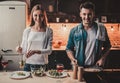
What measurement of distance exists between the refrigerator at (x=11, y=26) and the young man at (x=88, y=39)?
2.60m

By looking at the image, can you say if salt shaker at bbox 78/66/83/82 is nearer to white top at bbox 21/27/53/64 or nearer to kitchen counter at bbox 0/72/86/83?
kitchen counter at bbox 0/72/86/83

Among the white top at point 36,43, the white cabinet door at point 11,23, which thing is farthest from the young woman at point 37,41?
the white cabinet door at point 11,23

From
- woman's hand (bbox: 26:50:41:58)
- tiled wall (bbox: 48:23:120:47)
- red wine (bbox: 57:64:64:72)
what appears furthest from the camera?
tiled wall (bbox: 48:23:120:47)

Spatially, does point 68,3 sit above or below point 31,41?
above

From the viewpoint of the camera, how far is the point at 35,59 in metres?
3.84

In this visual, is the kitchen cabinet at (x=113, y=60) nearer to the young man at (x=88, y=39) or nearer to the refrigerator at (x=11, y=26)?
the refrigerator at (x=11, y=26)

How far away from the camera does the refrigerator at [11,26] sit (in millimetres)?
6137

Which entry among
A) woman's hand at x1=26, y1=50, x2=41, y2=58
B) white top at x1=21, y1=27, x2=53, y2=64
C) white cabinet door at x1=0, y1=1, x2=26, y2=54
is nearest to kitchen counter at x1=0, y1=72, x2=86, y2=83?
woman's hand at x1=26, y1=50, x2=41, y2=58

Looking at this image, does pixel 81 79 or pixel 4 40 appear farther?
pixel 4 40

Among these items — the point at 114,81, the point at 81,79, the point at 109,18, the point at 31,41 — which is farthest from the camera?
the point at 109,18

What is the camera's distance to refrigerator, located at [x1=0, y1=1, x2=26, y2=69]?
6137mm

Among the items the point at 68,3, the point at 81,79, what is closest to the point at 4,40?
the point at 68,3

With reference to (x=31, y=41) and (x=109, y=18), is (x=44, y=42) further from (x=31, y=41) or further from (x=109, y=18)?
(x=109, y=18)

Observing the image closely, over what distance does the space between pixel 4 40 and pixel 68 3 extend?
186 centimetres
